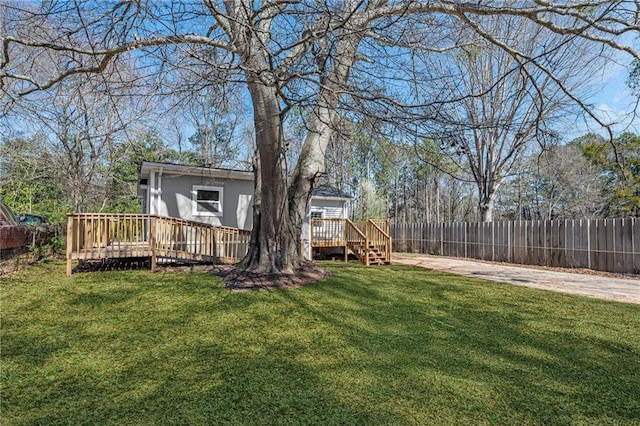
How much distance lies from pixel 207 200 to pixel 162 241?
3093 mm

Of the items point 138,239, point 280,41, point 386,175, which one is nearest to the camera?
point 280,41

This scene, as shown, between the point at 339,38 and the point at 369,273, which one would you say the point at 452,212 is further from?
the point at 339,38

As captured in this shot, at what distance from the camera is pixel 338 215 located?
15.9 meters

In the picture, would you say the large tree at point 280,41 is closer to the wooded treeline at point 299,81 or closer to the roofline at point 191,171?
the wooded treeline at point 299,81

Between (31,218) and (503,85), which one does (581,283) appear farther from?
(31,218)

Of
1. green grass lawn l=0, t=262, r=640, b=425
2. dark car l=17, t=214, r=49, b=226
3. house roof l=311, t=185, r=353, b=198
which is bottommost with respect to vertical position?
green grass lawn l=0, t=262, r=640, b=425

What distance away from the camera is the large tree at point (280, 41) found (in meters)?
3.67

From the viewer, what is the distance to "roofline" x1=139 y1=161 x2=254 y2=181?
952cm

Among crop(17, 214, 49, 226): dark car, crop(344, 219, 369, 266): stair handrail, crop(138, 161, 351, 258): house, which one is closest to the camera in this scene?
crop(138, 161, 351, 258): house

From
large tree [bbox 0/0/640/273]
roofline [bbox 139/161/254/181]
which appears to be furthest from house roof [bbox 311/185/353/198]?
large tree [bbox 0/0/640/273]

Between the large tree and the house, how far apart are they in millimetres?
4615

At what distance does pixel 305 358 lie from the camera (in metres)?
3.31

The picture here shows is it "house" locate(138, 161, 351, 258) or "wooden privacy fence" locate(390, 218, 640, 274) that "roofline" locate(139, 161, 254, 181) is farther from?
"wooden privacy fence" locate(390, 218, 640, 274)

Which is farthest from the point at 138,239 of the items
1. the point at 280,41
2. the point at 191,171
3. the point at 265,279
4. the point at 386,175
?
the point at 386,175
